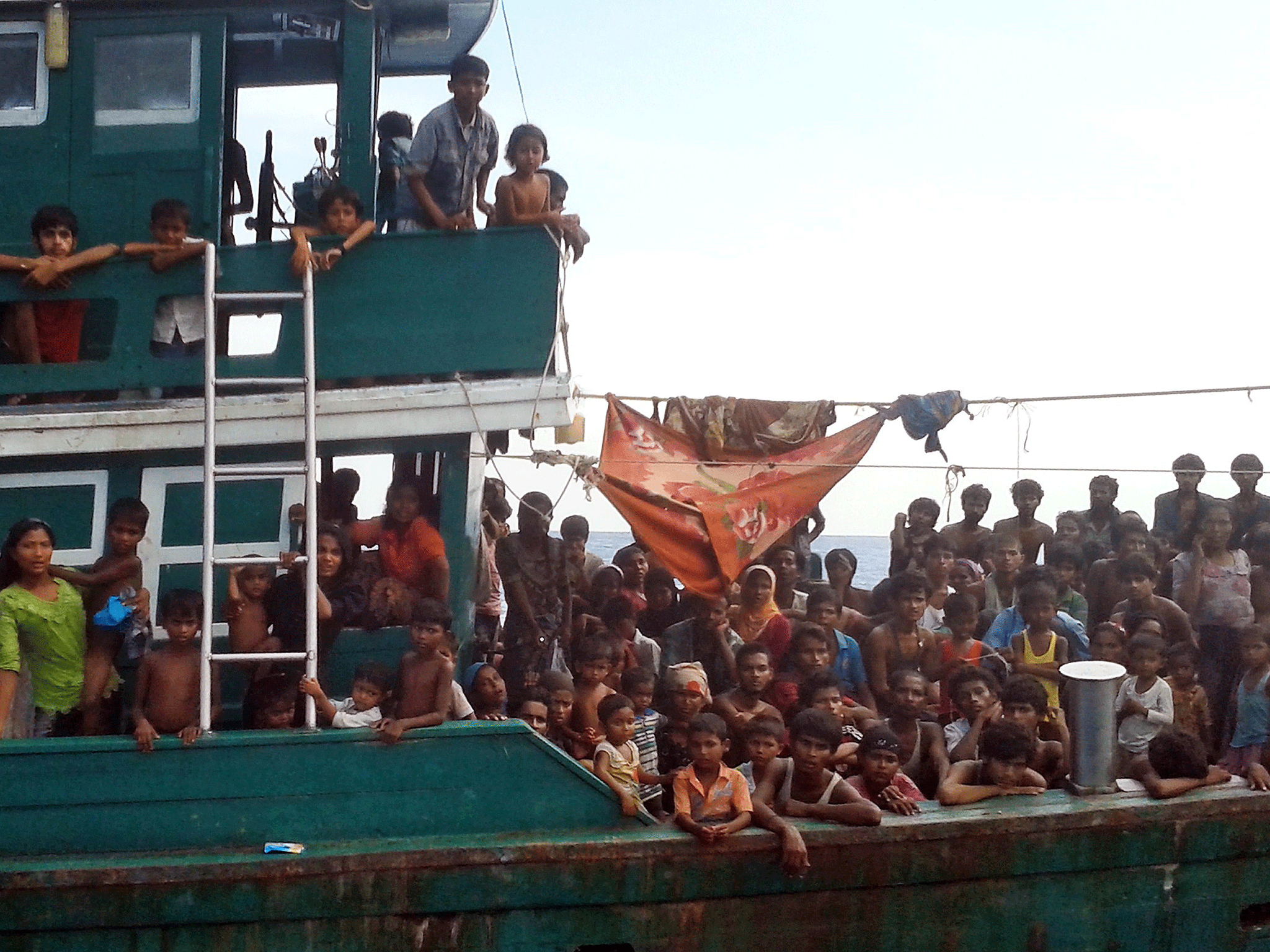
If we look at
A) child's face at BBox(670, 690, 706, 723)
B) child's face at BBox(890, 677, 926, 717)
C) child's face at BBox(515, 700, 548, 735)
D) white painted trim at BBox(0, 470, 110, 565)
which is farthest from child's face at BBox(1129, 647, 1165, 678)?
white painted trim at BBox(0, 470, 110, 565)

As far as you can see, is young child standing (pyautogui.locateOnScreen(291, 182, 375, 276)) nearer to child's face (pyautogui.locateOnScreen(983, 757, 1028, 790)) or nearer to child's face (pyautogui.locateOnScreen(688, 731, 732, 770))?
child's face (pyautogui.locateOnScreen(688, 731, 732, 770))

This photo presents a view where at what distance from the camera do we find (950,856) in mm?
5781

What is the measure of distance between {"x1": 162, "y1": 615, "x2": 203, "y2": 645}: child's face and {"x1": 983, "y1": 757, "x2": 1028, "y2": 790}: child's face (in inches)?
133

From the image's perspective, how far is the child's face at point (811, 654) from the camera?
649 cm

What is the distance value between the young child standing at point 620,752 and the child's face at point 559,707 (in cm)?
16

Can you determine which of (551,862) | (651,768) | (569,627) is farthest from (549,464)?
(551,862)

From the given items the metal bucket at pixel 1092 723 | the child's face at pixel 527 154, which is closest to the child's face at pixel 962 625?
the metal bucket at pixel 1092 723

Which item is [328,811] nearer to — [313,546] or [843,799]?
[313,546]

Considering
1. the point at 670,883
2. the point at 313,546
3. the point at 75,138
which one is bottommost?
the point at 670,883

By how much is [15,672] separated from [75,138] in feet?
7.84

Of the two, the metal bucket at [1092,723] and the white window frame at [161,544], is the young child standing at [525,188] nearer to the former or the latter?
the white window frame at [161,544]

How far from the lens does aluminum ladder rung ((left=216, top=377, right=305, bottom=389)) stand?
18.7ft

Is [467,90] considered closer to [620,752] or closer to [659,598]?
[659,598]

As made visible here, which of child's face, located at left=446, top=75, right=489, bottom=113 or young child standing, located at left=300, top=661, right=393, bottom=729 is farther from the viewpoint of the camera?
child's face, located at left=446, top=75, right=489, bottom=113
